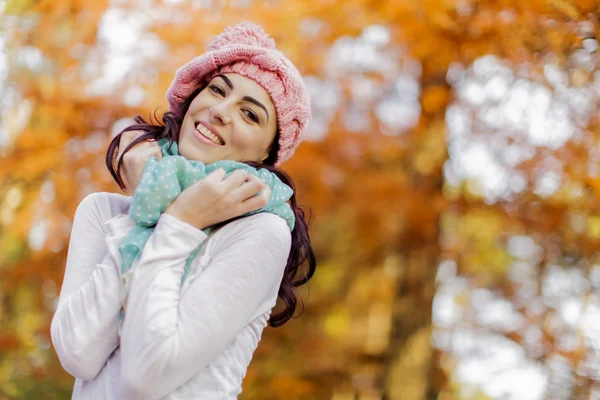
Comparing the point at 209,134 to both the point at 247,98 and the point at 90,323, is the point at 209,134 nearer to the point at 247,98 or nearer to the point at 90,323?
the point at 247,98

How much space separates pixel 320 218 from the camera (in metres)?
5.80

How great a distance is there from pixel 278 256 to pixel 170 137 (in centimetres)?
49

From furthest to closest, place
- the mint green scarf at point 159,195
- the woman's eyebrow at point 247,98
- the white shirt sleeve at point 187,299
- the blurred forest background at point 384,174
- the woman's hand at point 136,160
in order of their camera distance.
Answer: the blurred forest background at point 384,174, the woman's eyebrow at point 247,98, the woman's hand at point 136,160, the mint green scarf at point 159,195, the white shirt sleeve at point 187,299

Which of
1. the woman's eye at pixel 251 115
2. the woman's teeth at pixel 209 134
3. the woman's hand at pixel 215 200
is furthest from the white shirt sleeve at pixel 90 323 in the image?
the woman's eye at pixel 251 115

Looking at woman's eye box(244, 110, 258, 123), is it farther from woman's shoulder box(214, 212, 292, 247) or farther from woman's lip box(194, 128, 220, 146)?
woman's shoulder box(214, 212, 292, 247)

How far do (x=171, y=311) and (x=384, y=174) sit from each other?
3871 millimetres

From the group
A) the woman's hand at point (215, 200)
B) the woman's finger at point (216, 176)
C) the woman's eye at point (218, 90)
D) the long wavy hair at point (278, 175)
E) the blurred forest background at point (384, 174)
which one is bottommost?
the blurred forest background at point (384, 174)

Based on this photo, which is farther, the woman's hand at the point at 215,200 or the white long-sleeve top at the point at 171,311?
the woman's hand at the point at 215,200

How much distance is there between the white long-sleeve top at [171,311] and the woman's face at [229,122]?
242 mm

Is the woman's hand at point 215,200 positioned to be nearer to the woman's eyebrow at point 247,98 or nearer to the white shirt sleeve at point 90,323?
the white shirt sleeve at point 90,323

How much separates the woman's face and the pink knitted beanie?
25 mm

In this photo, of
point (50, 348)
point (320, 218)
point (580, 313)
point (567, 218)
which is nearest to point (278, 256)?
point (567, 218)

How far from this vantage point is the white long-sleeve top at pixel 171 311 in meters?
1.26

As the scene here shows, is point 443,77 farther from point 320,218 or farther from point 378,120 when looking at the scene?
point 320,218
